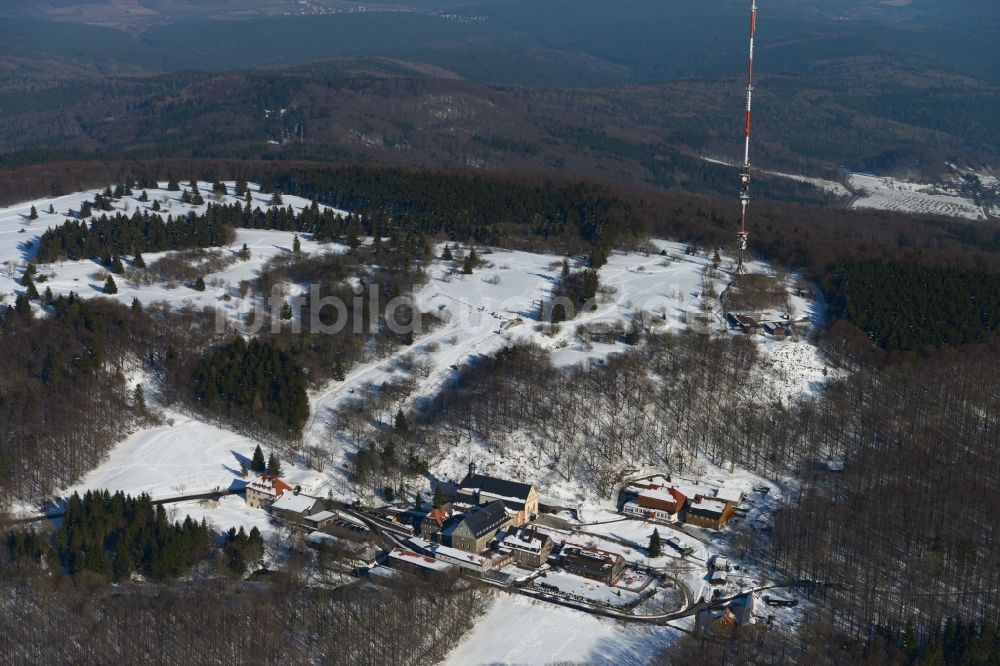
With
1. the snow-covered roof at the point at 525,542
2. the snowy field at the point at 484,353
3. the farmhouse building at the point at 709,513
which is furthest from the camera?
the farmhouse building at the point at 709,513

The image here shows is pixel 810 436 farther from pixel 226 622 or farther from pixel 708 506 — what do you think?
pixel 226 622

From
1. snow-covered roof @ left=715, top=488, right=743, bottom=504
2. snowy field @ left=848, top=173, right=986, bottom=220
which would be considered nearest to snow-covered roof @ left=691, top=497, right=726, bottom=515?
snow-covered roof @ left=715, top=488, right=743, bottom=504

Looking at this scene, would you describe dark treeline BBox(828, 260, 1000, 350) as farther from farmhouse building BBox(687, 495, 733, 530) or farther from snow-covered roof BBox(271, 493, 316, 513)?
snow-covered roof BBox(271, 493, 316, 513)

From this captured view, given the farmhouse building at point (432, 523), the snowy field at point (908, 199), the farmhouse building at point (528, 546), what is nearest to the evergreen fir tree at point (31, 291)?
the farmhouse building at point (432, 523)

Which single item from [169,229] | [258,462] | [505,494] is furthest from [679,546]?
[169,229]

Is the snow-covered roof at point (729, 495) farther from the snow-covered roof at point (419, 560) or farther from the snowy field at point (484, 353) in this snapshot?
the snow-covered roof at point (419, 560)

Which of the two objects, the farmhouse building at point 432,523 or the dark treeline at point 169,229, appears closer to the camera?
the farmhouse building at point 432,523
